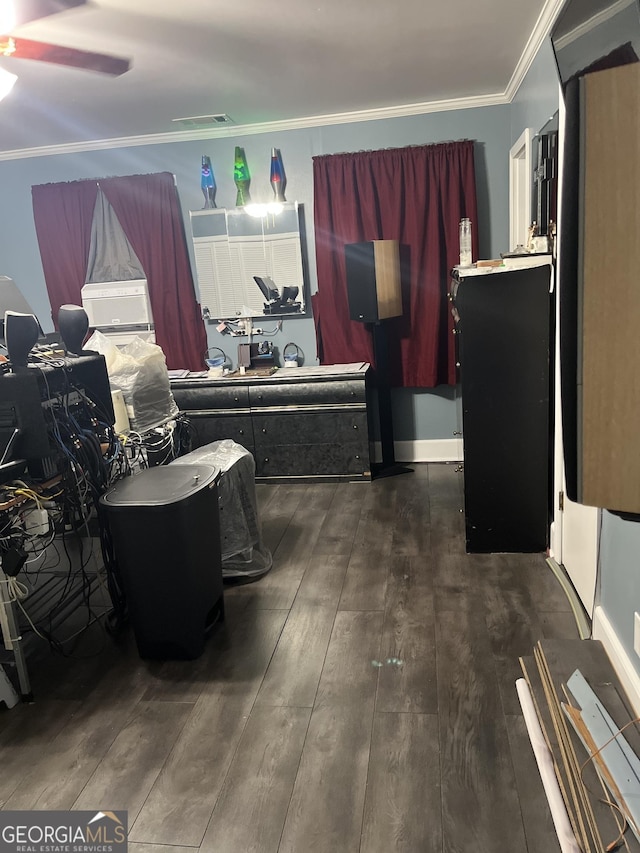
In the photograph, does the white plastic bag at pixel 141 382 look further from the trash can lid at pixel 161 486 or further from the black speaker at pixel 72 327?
the trash can lid at pixel 161 486

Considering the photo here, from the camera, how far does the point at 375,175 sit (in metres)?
3.94

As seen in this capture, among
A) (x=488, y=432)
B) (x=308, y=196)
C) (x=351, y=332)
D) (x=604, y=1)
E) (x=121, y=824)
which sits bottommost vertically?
(x=121, y=824)

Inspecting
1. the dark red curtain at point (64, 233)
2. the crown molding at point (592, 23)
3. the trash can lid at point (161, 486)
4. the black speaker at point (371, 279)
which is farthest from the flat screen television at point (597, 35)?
the dark red curtain at point (64, 233)

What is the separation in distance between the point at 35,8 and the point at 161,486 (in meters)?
1.62

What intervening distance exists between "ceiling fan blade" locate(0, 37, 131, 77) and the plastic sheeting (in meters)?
1.64

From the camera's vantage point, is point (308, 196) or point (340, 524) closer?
point (340, 524)

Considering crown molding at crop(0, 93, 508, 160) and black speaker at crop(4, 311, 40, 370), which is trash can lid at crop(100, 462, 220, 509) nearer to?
black speaker at crop(4, 311, 40, 370)

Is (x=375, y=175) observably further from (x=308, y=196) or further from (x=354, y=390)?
(x=354, y=390)

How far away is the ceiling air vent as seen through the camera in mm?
3695

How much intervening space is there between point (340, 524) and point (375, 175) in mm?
2357

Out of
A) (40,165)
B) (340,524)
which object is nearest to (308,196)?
(40,165)

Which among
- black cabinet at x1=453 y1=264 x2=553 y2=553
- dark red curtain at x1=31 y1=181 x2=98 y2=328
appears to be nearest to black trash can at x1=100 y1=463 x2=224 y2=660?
black cabinet at x1=453 y1=264 x2=553 y2=553

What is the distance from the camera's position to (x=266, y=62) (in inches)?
112

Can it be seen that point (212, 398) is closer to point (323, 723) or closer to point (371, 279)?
point (371, 279)
